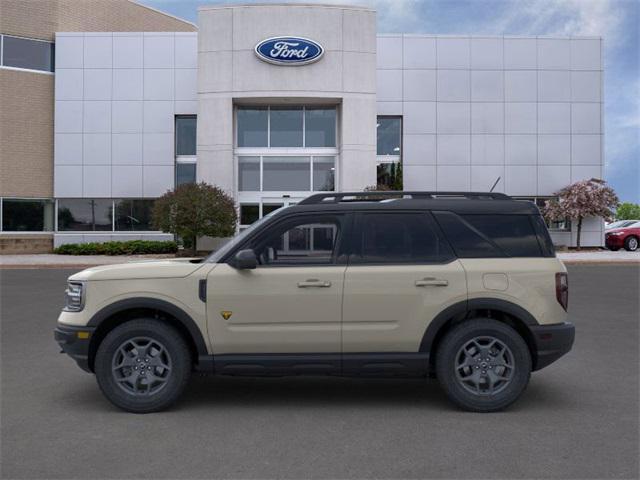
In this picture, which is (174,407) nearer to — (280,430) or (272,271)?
(280,430)

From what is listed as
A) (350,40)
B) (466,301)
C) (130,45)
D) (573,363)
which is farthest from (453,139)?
(466,301)

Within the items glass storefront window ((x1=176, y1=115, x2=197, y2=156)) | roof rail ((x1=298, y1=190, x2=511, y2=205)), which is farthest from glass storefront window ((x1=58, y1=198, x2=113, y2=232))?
roof rail ((x1=298, y1=190, x2=511, y2=205))

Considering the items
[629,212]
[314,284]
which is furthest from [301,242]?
[629,212]

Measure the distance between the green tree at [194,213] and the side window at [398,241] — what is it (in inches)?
793

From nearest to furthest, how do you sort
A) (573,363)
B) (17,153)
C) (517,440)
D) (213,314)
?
(517,440)
(213,314)
(573,363)
(17,153)

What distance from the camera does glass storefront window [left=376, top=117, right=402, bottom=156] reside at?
3109cm

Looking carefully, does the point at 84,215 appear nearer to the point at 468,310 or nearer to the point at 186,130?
the point at 186,130

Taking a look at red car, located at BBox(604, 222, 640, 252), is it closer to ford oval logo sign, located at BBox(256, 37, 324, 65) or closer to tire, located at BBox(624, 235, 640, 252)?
tire, located at BBox(624, 235, 640, 252)

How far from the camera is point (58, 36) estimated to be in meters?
30.2

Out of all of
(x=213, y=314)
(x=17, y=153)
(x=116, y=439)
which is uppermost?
(x=17, y=153)

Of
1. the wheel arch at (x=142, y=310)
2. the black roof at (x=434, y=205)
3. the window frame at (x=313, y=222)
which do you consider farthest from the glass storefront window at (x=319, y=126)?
the wheel arch at (x=142, y=310)

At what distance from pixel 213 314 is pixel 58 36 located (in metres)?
29.9

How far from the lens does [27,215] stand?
98.8ft

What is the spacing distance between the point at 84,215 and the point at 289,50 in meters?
13.1
